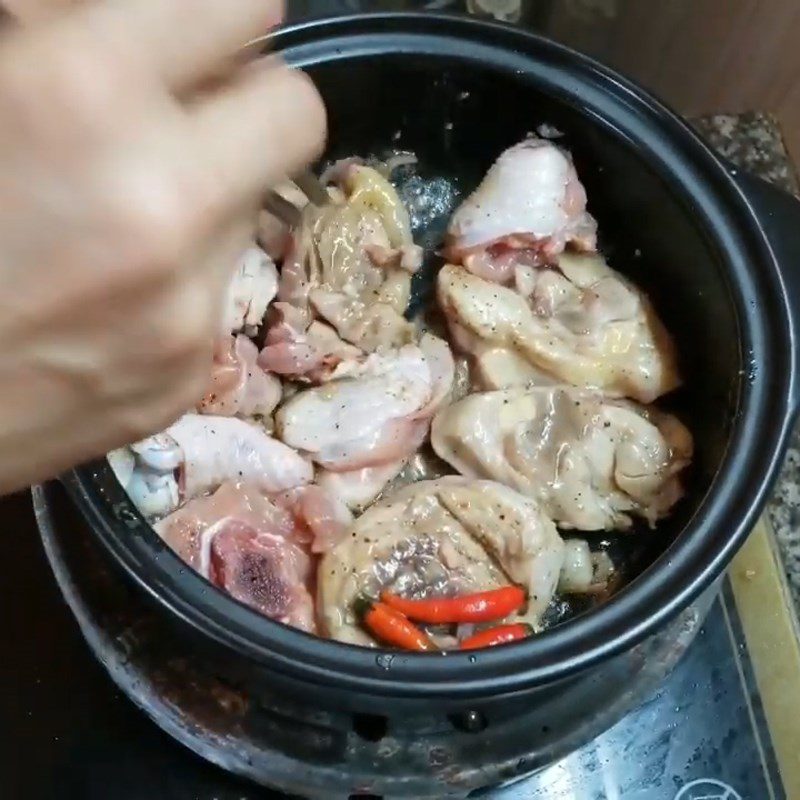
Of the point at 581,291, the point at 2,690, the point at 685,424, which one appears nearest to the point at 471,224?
the point at 581,291

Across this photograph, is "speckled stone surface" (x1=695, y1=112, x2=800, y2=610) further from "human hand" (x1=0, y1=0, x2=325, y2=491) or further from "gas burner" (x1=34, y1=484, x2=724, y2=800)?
"human hand" (x1=0, y1=0, x2=325, y2=491)

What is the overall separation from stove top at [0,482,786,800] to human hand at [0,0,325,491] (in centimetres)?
60

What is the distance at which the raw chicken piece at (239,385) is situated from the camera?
917 millimetres

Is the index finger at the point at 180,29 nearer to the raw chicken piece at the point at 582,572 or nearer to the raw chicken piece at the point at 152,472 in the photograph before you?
the raw chicken piece at the point at 152,472

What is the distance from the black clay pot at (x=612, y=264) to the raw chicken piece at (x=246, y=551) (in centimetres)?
11

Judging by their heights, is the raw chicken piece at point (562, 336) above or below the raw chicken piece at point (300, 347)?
above

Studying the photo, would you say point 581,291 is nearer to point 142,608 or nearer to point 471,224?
point 471,224

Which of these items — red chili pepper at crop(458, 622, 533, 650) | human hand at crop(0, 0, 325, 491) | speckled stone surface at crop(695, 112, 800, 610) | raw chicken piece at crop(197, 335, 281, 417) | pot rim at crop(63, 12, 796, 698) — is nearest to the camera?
human hand at crop(0, 0, 325, 491)

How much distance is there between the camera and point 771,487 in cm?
79

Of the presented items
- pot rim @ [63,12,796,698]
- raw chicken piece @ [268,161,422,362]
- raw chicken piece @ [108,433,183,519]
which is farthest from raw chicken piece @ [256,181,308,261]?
raw chicken piece @ [108,433,183,519]

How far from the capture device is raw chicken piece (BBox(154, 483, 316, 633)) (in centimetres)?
83

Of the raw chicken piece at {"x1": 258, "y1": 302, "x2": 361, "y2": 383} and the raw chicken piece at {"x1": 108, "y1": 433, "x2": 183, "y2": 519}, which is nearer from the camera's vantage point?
the raw chicken piece at {"x1": 108, "y1": 433, "x2": 183, "y2": 519}

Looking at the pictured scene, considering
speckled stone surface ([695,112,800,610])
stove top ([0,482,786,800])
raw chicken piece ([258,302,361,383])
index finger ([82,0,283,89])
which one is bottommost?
stove top ([0,482,786,800])

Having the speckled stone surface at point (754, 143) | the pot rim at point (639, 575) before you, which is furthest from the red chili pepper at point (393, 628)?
the speckled stone surface at point (754, 143)
